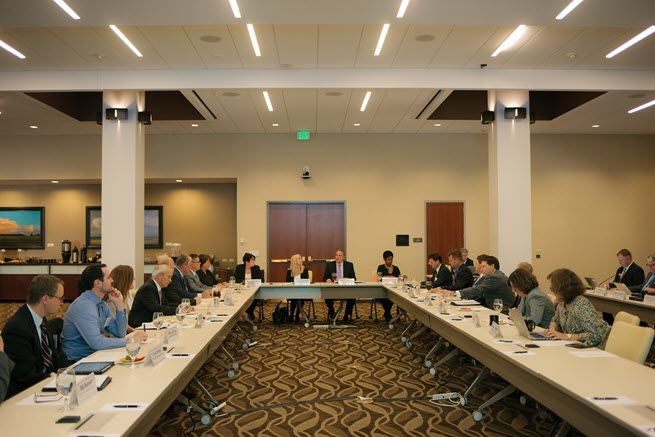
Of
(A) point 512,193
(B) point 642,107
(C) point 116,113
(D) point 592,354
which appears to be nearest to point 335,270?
(A) point 512,193

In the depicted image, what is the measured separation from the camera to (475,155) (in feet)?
38.0

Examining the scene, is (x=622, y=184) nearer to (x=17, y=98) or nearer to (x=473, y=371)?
(x=473, y=371)

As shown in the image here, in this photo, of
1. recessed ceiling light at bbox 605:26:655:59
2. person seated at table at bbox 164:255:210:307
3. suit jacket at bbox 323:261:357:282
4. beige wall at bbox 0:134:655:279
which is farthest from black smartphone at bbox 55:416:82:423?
beige wall at bbox 0:134:655:279

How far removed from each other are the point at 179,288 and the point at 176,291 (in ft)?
0.42

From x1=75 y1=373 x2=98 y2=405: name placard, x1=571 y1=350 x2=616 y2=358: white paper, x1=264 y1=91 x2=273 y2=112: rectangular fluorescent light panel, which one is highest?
x1=264 y1=91 x2=273 y2=112: rectangular fluorescent light panel

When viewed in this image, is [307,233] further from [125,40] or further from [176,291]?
[125,40]

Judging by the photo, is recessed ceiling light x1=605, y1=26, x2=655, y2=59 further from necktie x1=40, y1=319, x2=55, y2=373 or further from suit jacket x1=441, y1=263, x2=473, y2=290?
necktie x1=40, y1=319, x2=55, y2=373

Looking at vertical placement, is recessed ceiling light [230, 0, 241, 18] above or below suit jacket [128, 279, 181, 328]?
above

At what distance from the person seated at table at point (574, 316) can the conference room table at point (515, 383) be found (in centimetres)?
29

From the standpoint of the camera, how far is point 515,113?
804cm

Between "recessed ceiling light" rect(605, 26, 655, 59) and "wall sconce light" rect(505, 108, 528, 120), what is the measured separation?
143 cm

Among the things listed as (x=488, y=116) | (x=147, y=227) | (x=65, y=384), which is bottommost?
(x=65, y=384)

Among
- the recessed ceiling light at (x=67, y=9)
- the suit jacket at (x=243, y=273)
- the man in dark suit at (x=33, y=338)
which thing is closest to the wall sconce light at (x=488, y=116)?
the suit jacket at (x=243, y=273)

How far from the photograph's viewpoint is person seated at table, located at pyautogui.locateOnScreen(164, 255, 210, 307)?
638 centimetres
